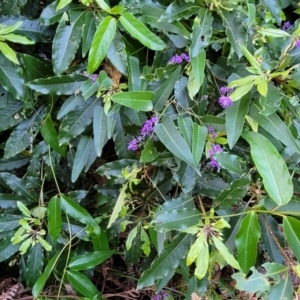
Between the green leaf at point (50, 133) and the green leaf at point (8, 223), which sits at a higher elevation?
the green leaf at point (50, 133)

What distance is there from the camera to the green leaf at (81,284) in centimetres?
98

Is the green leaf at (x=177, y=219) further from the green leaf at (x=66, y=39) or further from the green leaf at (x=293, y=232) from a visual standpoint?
the green leaf at (x=66, y=39)

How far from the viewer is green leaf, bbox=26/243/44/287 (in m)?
1.05

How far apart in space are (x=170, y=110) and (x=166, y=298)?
2.01ft

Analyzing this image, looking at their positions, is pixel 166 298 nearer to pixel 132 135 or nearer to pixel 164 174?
pixel 164 174

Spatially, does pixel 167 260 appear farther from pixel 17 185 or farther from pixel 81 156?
pixel 17 185

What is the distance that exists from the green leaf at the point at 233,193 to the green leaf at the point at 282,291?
0.19m

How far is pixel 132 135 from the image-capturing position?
0.99 meters

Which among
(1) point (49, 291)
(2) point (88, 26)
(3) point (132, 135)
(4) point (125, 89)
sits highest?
(2) point (88, 26)

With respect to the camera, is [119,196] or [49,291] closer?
[119,196]

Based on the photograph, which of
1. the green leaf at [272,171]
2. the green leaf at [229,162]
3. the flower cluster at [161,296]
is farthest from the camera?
the flower cluster at [161,296]

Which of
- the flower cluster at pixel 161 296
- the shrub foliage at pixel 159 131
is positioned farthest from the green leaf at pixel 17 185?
the flower cluster at pixel 161 296

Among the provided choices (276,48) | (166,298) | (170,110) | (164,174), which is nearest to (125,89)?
(170,110)

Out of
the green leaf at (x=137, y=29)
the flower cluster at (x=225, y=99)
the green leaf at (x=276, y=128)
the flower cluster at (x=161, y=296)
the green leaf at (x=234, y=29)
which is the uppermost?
the green leaf at (x=137, y=29)
